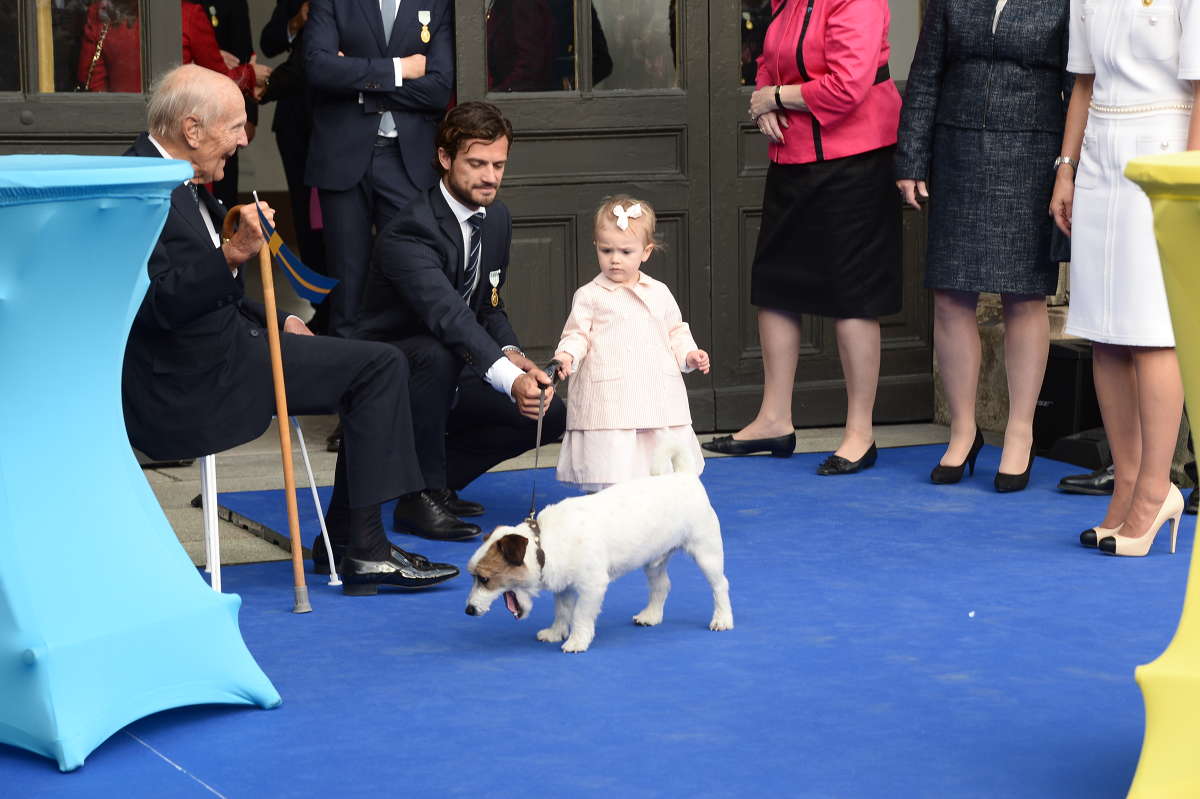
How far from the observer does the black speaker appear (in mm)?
5770

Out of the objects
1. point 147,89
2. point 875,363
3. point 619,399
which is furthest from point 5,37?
point 875,363

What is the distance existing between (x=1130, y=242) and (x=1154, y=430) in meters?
0.50

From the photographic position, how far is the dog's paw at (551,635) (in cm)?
371

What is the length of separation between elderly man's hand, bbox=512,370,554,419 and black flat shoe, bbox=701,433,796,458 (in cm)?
156

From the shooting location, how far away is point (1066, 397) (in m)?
5.83

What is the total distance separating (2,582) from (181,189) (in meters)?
1.17

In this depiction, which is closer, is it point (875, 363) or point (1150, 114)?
point (1150, 114)

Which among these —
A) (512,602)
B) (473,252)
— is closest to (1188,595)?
(512,602)

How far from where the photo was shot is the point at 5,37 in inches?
215

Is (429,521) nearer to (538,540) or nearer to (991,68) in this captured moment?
(538,540)

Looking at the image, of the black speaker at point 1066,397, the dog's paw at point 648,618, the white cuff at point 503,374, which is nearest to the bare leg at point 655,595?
the dog's paw at point 648,618

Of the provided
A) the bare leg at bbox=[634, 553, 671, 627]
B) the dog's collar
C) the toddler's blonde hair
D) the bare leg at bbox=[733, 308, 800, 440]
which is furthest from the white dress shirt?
the bare leg at bbox=[733, 308, 800, 440]

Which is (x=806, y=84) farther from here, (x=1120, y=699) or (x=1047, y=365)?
(x=1120, y=699)

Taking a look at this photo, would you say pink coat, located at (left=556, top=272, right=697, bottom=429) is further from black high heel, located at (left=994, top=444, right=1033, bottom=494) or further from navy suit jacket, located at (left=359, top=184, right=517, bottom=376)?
black high heel, located at (left=994, top=444, right=1033, bottom=494)
